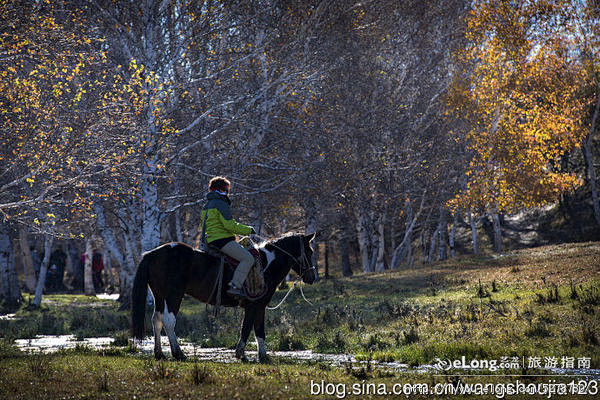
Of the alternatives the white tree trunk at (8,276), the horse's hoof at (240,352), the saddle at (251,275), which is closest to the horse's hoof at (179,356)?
the horse's hoof at (240,352)

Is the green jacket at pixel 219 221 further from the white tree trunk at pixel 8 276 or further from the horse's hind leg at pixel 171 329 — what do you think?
the white tree trunk at pixel 8 276

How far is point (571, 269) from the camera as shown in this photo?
22.1 meters

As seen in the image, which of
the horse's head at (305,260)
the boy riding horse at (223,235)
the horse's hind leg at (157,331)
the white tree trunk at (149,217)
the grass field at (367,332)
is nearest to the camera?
the grass field at (367,332)

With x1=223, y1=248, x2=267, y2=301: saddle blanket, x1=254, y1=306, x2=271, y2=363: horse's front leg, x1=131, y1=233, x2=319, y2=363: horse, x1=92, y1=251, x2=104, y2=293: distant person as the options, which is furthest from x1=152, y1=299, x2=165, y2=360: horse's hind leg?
x1=92, y1=251, x2=104, y2=293: distant person

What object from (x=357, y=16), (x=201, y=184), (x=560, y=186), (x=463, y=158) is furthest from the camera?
(x=463, y=158)

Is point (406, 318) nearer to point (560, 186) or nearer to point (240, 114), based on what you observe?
point (240, 114)

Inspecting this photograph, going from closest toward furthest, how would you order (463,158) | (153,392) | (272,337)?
(153,392)
(272,337)
(463,158)

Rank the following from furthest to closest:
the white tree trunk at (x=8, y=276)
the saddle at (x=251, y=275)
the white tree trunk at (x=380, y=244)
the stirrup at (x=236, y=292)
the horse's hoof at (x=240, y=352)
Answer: the white tree trunk at (x=380, y=244), the white tree trunk at (x=8, y=276), the horse's hoof at (x=240, y=352), the saddle at (x=251, y=275), the stirrup at (x=236, y=292)

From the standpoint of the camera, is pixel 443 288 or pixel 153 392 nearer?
pixel 153 392

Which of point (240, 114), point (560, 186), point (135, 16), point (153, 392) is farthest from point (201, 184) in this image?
point (560, 186)

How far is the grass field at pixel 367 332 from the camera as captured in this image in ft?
29.4

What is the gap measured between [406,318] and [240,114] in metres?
10.2

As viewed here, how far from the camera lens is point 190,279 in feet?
40.6

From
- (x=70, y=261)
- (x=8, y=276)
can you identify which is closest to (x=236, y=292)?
(x=8, y=276)
